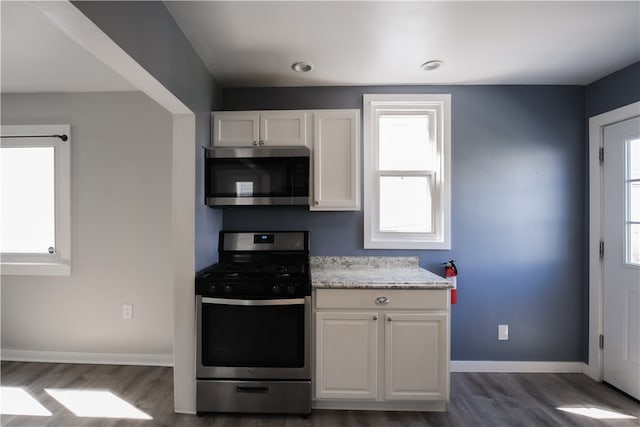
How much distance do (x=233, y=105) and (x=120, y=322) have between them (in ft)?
7.15

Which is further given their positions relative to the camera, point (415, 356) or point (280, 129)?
point (280, 129)

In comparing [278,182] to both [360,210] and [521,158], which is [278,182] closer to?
[360,210]

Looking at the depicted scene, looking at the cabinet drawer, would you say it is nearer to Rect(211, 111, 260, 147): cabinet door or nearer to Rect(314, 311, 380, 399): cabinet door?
Rect(314, 311, 380, 399): cabinet door

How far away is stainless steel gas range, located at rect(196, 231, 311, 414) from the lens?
180 cm

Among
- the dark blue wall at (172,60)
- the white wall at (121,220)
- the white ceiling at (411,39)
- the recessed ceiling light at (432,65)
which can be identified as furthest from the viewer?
the white wall at (121,220)

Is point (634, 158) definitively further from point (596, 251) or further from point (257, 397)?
point (257, 397)

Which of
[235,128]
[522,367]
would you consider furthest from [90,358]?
[522,367]

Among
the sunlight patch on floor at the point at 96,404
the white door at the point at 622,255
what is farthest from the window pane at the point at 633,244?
the sunlight patch on floor at the point at 96,404

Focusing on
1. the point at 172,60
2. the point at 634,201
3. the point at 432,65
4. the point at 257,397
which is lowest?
the point at 257,397

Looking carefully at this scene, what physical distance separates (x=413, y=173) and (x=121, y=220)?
2627 mm

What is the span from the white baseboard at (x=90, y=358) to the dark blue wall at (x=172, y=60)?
1.12 m

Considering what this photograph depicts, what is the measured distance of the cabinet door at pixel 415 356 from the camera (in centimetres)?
184

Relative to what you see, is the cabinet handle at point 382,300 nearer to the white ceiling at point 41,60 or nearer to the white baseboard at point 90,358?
the white baseboard at point 90,358

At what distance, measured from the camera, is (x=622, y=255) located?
7.08ft
